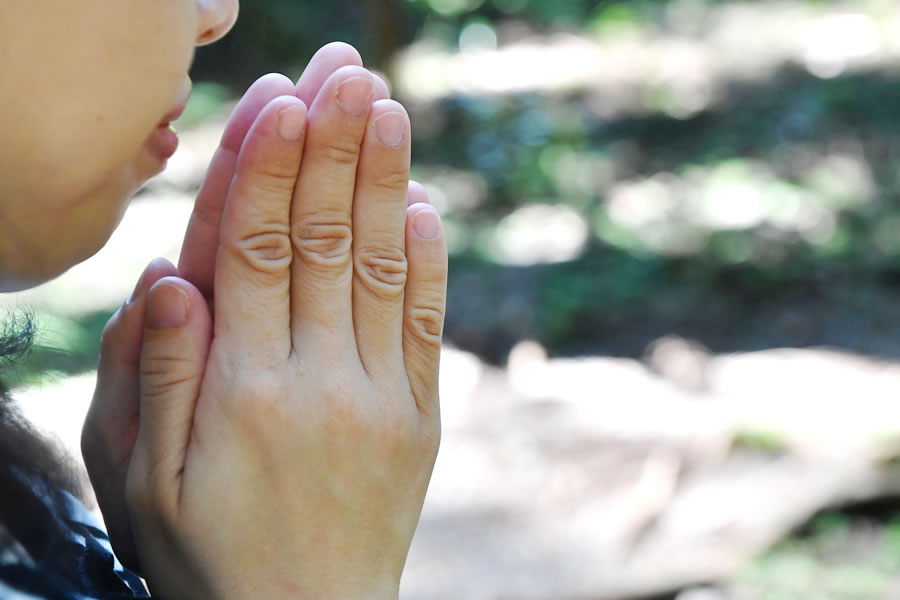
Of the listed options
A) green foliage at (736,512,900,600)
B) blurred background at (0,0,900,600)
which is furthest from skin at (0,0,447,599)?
green foliage at (736,512,900,600)

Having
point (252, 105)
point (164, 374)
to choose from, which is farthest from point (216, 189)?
point (164, 374)

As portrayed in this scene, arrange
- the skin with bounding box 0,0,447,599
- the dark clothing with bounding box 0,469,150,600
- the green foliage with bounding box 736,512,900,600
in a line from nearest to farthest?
the dark clothing with bounding box 0,469,150,600, the skin with bounding box 0,0,447,599, the green foliage with bounding box 736,512,900,600

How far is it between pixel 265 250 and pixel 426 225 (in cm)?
17

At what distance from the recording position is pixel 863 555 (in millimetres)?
2908

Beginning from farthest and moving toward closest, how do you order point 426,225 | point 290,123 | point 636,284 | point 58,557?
point 636,284 → point 426,225 → point 290,123 → point 58,557

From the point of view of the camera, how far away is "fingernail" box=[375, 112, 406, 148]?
0.87m

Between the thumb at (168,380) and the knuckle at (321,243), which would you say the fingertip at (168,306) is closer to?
the thumb at (168,380)

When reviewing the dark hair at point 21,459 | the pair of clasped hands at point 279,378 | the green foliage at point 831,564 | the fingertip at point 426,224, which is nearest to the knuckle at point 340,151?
the pair of clasped hands at point 279,378

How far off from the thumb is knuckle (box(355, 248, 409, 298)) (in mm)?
148

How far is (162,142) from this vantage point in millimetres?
854

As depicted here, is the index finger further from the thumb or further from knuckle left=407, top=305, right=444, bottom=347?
knuckle left=407, top=305, right=444, bottom=347

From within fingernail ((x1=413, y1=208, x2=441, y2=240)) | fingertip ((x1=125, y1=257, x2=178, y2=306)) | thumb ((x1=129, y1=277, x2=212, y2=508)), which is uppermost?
fingernail ((x1=413, y1=208, x2=441, y2=240))

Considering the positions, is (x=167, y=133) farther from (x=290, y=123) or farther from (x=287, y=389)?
(x=287, y=389)

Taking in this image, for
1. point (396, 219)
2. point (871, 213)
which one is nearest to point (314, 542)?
point (396, 219)
